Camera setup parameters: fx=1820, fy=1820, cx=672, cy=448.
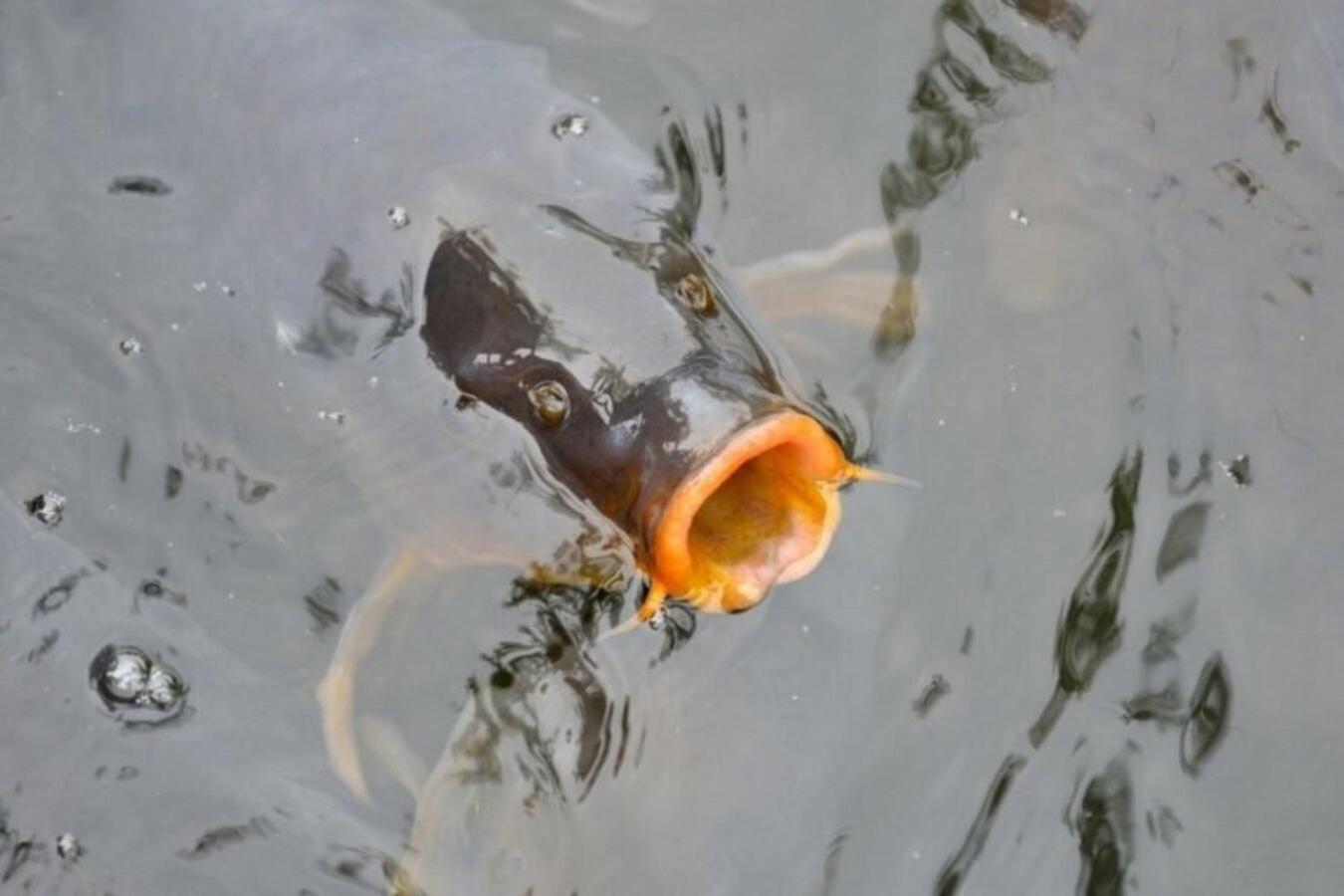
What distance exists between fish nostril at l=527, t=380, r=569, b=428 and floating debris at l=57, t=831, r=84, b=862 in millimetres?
1320

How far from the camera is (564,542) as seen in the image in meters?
3.82

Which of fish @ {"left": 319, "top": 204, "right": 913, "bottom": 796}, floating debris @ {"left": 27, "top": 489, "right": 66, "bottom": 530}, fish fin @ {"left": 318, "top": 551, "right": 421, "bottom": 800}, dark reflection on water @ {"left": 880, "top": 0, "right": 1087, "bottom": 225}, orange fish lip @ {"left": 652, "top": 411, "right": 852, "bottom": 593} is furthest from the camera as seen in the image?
dark reflection on water @ {"left": 880, "top": 0, "right": 1087, "bottom": 225}

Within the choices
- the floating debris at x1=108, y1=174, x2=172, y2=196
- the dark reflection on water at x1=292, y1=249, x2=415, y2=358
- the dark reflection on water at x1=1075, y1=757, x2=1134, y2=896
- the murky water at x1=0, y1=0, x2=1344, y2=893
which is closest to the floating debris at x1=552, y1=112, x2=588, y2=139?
the murky water at x1=0, y1=0, x2=1344, y2=893

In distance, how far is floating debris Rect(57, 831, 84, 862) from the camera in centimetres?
374

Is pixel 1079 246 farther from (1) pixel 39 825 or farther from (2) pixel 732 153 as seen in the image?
(1) pixel 39 825

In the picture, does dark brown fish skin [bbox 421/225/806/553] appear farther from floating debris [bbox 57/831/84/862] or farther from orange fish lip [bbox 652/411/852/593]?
floating debris [bbox 57/831/84/862]

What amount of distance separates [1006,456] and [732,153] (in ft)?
3.32

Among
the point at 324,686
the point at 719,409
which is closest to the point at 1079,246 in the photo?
the point at 719,409

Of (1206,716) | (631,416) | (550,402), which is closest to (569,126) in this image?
(550,402)

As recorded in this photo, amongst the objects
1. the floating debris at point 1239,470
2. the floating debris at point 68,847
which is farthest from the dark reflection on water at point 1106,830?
the floating debris at point 68,847

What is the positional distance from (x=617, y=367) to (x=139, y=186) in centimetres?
145

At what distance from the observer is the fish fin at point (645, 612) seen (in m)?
3.52

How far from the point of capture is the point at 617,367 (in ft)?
11.2

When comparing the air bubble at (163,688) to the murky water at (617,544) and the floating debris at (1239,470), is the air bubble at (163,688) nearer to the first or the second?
the murky water at (617,544)
